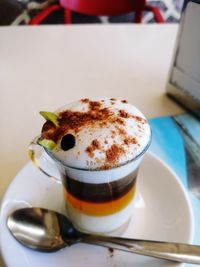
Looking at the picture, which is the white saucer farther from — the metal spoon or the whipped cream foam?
the whipped cream foam

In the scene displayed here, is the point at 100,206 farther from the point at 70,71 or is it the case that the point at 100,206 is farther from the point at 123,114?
the point at 70,71

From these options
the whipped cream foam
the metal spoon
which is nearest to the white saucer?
the metal spoon

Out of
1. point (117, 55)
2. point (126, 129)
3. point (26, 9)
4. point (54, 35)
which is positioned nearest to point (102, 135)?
point (126, 129)

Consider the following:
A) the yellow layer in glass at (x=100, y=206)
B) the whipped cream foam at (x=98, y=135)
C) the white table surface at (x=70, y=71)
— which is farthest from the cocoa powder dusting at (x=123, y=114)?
the white table surface at (x=70, y=71)

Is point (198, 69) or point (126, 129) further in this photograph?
point (198, 69)

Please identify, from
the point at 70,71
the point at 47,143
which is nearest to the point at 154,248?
the point at 47,143

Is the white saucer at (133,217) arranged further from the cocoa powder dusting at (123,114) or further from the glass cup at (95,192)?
the cocoa powder dusting at (123,114)

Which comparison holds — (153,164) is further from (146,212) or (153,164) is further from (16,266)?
(16,266)
